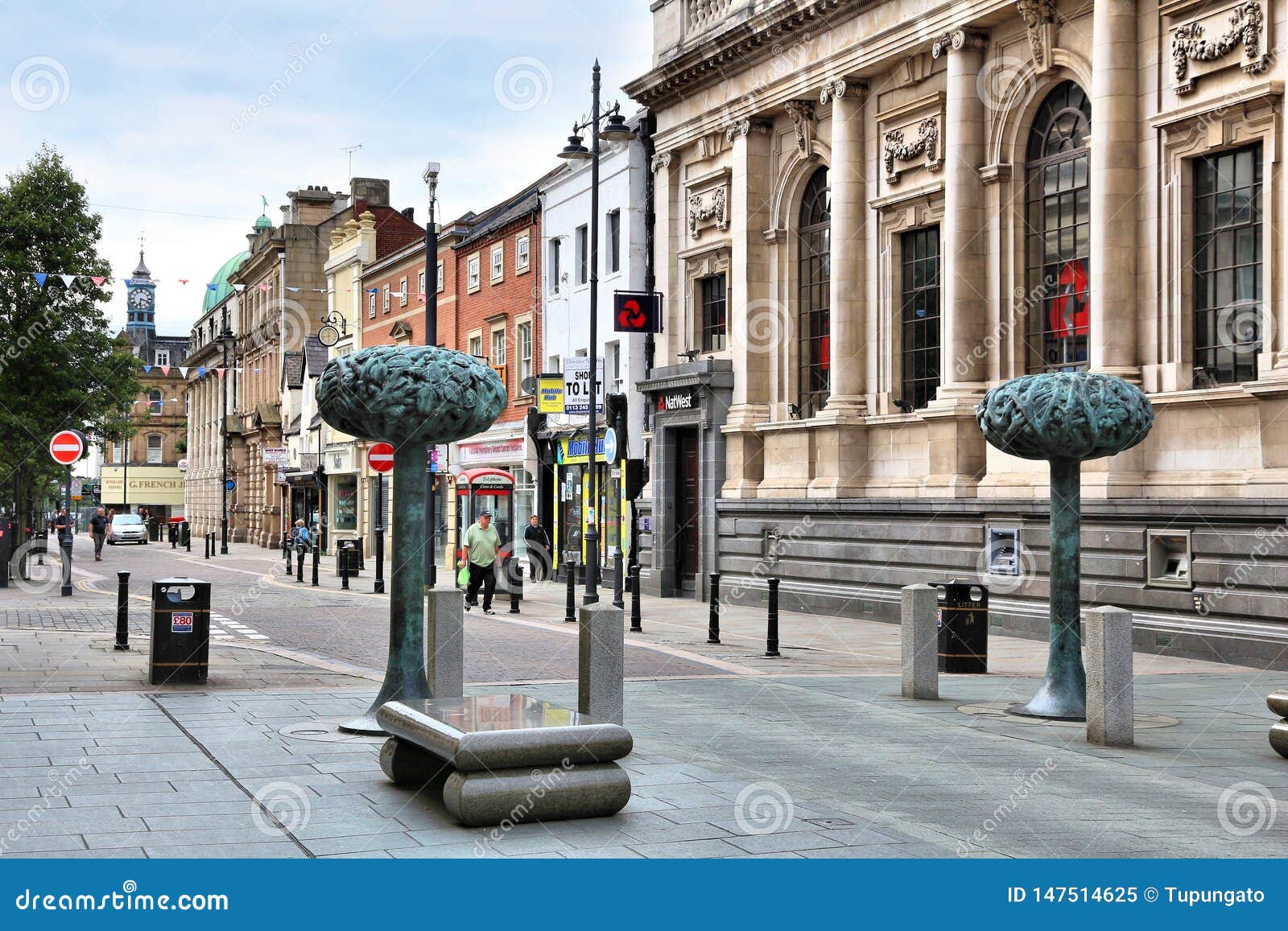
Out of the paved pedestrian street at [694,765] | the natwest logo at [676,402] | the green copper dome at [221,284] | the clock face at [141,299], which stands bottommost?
the paved pedestrian street at [694,765]

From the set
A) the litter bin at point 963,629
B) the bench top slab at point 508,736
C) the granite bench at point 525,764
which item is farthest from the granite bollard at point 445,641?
the litter bin at point 963,629

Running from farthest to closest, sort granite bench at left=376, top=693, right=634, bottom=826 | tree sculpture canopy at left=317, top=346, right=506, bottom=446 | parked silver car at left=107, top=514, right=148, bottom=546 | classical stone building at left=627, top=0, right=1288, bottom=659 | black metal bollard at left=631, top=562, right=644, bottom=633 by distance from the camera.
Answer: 1. parked silver car at left=107, top=514, right=148, bottom=546
2. black metal bollard at left=631, top=562, right=644, bottom=633
3. classical stone building at left=627, top=0, right=1288, bottom=659
4. tree sculpture canopy at left=317, top=346, right=506, bottom=446
5. granite bench at left=376, top=693, right=634, bottom=826

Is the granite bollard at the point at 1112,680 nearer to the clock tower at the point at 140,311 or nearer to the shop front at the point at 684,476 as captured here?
the shop front at the point at 684,476

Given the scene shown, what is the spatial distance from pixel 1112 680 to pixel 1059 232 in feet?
41.3

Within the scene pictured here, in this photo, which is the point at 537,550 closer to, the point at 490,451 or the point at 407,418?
the point at 490,451

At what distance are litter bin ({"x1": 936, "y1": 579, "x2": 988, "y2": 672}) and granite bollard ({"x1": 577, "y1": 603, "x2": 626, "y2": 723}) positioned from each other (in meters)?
6.69

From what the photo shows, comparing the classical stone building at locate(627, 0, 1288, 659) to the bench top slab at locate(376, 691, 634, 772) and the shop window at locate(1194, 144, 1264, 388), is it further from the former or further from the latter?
the bench top slab at locate(376, 691, 634, 772)

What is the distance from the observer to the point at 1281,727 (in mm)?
10367

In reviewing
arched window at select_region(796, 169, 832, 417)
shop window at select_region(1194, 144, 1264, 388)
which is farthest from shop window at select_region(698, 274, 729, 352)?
shop window at select_region(1194, 144, 1264, 388)

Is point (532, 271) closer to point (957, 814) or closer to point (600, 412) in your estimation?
point (600, 412)

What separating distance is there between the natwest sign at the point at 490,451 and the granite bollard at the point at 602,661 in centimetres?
3045

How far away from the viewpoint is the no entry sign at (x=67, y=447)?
87.8 ft

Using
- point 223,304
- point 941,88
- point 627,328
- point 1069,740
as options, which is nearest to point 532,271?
point 627,328

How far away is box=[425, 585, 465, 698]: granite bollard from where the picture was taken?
37.7ft
